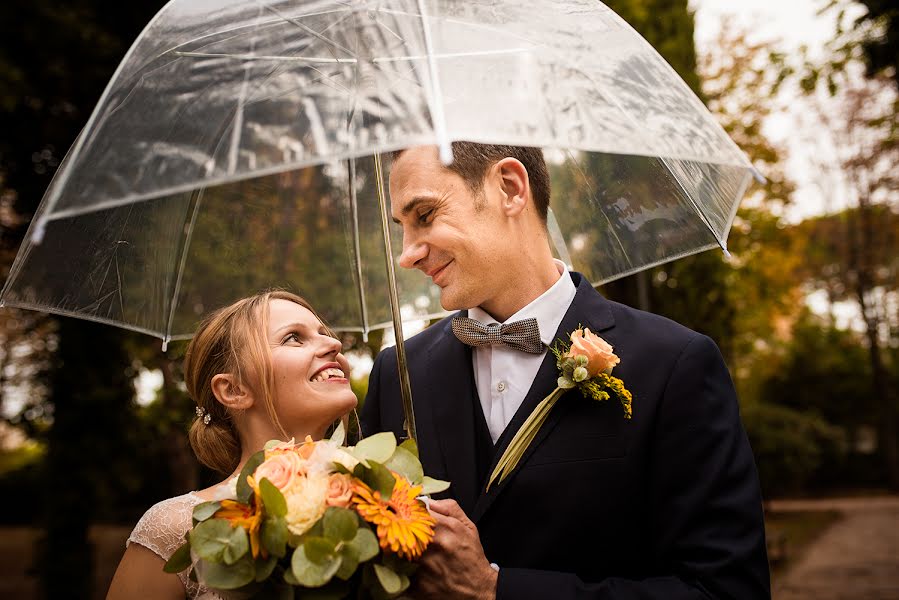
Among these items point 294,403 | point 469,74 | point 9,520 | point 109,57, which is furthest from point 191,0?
point 9,520

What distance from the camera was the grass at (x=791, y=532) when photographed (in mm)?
12602

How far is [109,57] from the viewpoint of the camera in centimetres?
801

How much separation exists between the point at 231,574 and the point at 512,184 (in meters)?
1.49

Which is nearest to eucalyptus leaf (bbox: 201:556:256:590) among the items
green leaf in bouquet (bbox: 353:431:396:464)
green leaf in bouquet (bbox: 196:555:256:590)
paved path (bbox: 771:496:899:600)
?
green leaf in bouquet (bbox: 196:555:256:590)

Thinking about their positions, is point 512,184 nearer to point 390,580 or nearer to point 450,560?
point 450,560

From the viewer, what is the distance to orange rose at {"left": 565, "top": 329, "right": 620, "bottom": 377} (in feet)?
8.09

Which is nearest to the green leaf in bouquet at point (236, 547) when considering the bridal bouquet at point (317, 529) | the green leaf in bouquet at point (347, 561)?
the bridal bouquet at point (317, 529)

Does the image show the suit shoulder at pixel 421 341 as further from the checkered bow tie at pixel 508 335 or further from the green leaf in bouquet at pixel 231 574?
the green leaf in bouquet at pixel 231 574

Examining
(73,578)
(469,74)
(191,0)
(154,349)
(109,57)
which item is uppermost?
(109,57)

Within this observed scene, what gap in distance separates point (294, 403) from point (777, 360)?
23.9 meters

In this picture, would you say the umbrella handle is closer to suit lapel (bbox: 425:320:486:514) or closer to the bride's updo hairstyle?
suit lapel (bbox: 425:320:486:514)

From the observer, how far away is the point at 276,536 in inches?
73.2

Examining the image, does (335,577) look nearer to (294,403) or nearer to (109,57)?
(294,403)

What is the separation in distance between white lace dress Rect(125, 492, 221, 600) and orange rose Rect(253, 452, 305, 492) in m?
0.75
